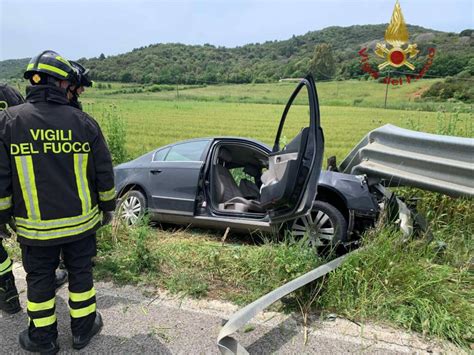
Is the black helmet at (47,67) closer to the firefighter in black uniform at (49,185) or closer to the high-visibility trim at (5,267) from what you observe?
the firefighter in black uniform at (49,185)

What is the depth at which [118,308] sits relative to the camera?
3127 millimetres

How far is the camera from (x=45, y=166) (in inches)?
96.0

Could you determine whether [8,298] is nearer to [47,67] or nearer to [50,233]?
[50,233]

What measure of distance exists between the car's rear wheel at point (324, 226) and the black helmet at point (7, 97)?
2.92m

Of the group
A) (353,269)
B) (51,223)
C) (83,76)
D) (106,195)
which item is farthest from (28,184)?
(353,269)

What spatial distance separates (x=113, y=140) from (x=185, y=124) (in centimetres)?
1223

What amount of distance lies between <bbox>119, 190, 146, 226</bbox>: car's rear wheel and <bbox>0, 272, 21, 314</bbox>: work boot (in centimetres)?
195

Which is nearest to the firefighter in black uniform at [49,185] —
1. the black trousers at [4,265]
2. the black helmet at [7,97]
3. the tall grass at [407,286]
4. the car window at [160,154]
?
the black trousers at [4,265]

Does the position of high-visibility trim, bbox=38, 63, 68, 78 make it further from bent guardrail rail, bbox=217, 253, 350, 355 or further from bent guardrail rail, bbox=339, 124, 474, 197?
bent guardrail rail, bbox=339, 124, 474, 197

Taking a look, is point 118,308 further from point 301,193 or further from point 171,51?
point 171,51

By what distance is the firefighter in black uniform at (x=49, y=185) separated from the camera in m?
2.41

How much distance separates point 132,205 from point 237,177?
5.03 ft

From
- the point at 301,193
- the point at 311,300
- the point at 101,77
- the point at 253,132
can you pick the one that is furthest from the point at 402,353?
the point at 101,77

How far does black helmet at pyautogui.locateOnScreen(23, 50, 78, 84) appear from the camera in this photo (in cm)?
246
